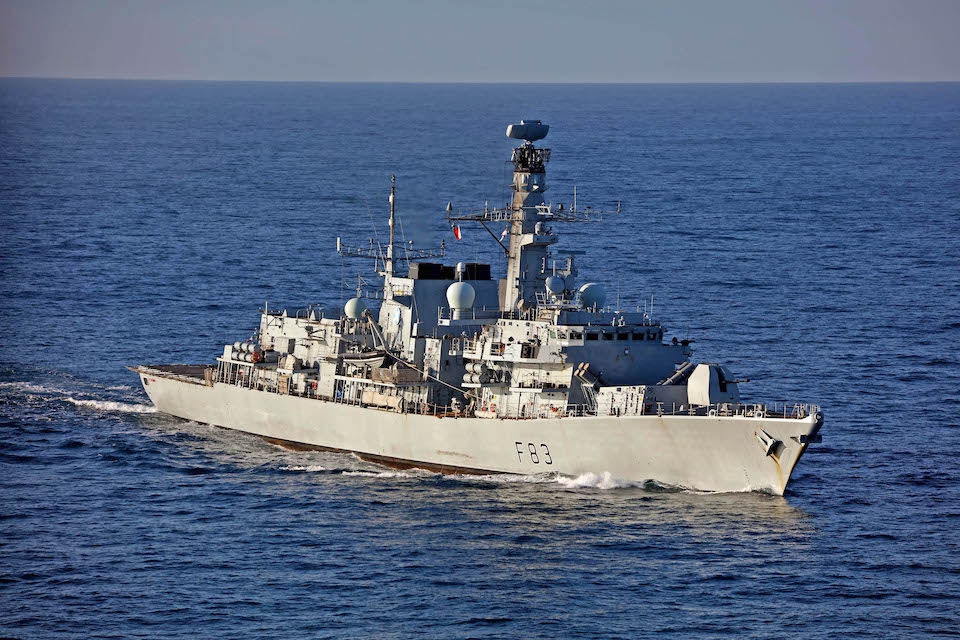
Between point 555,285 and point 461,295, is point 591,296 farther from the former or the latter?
point 461,295

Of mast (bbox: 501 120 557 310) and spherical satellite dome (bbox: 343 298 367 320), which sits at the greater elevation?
mast (bbox: 501 120 557 310)

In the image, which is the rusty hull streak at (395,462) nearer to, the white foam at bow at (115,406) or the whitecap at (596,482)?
the whitecap at (596,482)

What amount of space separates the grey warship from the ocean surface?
47.0 inches

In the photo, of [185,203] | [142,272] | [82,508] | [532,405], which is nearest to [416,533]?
[532,405]

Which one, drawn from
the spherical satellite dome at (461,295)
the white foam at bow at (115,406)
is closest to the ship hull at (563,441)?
the spherical satellite dome at (461,295)

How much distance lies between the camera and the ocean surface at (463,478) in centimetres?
3931

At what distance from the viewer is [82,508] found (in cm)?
4828

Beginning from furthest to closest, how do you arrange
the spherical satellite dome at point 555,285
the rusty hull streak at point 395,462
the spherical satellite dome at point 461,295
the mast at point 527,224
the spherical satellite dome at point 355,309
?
the spherical satellite dome at point 355,309, the mast at point 527,224, the spherical satellite dome at point 461,295, the spherical satellite dome at point 555,285, the rusty hull streak at point 395,462

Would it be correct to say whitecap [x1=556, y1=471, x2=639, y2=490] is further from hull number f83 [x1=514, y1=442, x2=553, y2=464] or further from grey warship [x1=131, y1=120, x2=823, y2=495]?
hull number f83 [x1=514, y1=442, x2=553, y2=464]

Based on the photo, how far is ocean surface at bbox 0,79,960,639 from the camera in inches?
1548

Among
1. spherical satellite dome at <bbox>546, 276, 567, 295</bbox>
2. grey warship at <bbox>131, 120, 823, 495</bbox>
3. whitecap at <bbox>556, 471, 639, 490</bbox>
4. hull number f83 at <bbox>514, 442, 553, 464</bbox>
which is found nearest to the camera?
grey warship at <bbox>131, 120, 823, 495</bbox>

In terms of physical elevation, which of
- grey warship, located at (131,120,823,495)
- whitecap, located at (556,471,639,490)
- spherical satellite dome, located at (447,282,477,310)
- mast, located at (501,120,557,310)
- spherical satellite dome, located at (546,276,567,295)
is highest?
mast, located at (501,120,557,310)

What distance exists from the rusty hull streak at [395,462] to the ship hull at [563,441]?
0.05 m

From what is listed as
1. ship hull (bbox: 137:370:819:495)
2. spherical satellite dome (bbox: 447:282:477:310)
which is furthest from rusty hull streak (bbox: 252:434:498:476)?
spherical satellite dome (bbox: 447:282:477:310)
